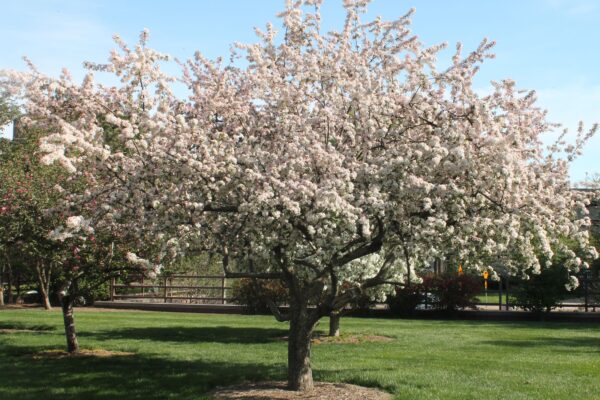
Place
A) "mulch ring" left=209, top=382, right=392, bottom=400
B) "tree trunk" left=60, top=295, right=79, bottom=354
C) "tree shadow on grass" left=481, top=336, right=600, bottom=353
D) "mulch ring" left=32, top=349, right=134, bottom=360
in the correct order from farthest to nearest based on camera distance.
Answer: "tree shadow on grass" left=481, top=336, right=600, bottom=353, "tree trunk" left=60, top=295, right=79, bottom=354, "mulch ring" left=32, top=349, right=134, bottom=360, "mulch ring" left=209, top=382, right=392, bottom=400

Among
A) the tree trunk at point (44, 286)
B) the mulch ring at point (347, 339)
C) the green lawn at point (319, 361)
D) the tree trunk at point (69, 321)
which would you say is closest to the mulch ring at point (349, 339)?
the mulch ring at point (347, 339)

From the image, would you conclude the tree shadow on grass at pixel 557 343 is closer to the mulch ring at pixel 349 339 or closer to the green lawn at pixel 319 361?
the green lawn at pixel 319 361

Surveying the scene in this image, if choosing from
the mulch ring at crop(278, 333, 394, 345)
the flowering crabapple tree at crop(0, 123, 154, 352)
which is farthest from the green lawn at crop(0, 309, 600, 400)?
the flowering crabapple tree at crop(0, 123, 154, 352)

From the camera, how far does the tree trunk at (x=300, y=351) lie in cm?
1102

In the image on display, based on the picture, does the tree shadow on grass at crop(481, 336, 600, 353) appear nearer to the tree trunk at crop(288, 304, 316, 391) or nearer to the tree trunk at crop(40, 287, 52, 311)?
the tree trunk at crop(288, 304, 316, 391)

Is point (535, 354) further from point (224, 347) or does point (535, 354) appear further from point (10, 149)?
point (10, 149)

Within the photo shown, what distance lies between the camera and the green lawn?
1140cm

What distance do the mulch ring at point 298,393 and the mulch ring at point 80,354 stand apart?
198 inches

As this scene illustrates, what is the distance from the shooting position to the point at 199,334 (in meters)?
20.0

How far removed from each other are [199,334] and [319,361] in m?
6.56

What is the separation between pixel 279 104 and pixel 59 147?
3.35 m

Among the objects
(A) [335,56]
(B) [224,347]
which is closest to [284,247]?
(A) [335,56]

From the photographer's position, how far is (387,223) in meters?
9.39

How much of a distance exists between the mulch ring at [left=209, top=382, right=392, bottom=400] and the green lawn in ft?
1.22
